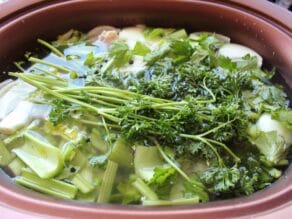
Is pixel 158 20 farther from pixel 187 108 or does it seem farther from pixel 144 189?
pixel 144 189

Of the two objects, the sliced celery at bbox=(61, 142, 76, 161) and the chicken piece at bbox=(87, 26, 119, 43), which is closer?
the sliced celery at bbox=(61, 142, 76, 161)

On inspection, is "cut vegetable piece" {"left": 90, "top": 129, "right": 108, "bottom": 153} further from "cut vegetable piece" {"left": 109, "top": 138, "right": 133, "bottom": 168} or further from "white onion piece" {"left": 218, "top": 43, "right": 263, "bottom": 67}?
"white onion piece" {"left": 218, "top": 43, "right": 263, "bottom": 67}

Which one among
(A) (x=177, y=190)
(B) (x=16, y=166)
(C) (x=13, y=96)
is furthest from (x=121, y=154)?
(C) (x=13, y=96)

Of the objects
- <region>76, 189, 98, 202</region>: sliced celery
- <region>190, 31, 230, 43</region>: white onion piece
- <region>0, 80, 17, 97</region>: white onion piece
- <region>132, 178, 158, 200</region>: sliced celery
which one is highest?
<region>0, 80, 17, 97</region>: white onion piece

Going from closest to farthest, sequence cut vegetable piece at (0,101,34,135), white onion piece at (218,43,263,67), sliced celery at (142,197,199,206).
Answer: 1. sliced celery at (142,197,199,206)
2. cut vegetable piece at (0,101,34,135)
3. white onion piece at (218,43,263,67)

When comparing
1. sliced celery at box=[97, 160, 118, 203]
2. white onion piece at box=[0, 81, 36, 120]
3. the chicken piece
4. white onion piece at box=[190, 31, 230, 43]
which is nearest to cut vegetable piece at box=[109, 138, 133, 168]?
sliced celery at box=[97, 160, 118, 203]

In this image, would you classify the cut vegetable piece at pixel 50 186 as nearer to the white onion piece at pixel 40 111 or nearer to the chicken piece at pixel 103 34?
the white onion piece at pixel 40 111
